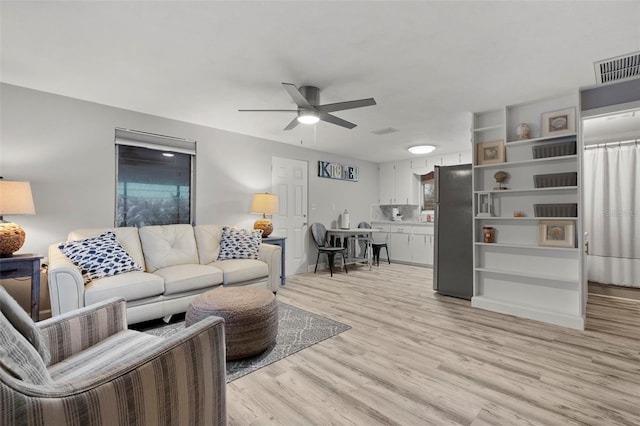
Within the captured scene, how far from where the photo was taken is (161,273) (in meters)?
3.15

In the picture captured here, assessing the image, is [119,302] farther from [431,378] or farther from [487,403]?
[487,403]

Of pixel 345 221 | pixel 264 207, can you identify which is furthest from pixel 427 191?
pixel 264 207

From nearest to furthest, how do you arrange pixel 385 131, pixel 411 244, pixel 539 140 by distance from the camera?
pixel 539 140 → pixel 385 131 → pixel 411 244

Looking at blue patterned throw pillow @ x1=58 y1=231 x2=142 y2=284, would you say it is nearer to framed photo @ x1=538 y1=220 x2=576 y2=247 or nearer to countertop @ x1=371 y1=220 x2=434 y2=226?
framed photo @ x1=538 y1=220 x2=576 y2=247

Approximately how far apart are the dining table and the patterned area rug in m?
2.52

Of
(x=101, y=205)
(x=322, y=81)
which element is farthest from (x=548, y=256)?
(x=101, y=205)

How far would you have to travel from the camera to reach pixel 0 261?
95.1 inches

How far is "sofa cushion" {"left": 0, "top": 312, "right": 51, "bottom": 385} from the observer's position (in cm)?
81

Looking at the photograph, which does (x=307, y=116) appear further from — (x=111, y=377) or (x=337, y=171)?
(x=337, y=171)

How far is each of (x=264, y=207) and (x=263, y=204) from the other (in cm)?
5

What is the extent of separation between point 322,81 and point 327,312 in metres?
2.43

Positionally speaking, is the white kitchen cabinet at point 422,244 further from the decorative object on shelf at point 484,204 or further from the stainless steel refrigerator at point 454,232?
the decorative object on shelf at point 484,204

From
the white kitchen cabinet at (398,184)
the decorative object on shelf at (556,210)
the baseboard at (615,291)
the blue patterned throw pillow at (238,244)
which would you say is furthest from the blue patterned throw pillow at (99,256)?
the baseboard at (615,291)

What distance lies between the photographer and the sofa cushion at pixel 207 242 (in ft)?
12.5
